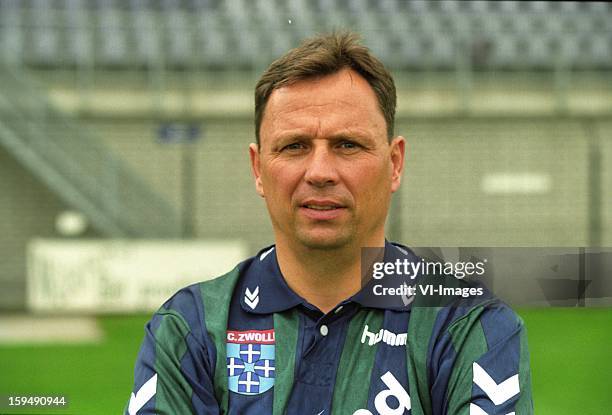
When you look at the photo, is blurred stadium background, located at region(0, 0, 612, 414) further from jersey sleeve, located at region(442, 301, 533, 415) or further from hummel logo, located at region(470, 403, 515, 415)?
hummel logo, located at region(470, 403, 515, 415)

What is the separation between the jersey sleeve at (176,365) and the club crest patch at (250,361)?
0.12 ft

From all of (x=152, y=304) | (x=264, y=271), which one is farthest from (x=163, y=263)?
(x=264, y=271)

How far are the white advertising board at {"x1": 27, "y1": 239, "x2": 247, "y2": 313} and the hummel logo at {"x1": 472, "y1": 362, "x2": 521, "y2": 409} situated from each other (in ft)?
23.5

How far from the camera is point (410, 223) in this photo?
8.27 m

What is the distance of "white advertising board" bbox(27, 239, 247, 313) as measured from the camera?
8.52m

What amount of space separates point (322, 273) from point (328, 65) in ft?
1.15

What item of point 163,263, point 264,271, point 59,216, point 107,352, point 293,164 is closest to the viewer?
point 293,164

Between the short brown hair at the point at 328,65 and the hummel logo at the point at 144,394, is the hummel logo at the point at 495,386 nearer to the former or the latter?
the short brown hair at the point at 328,65

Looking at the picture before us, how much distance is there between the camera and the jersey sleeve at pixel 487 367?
1.38 metres

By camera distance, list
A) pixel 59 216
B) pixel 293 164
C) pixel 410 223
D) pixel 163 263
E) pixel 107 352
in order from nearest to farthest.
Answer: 1. pixel 293 164
2. pixel 107 352
3. pixel 410 223
4. pixel 163 263
5. pixel 59 216

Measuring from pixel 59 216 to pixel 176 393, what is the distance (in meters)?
9.30

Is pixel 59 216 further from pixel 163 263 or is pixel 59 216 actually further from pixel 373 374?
pixel 373 374

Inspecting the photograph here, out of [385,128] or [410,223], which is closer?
[385,128]

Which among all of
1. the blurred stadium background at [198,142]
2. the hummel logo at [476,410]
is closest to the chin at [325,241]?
the hummel logo at [476,410]
